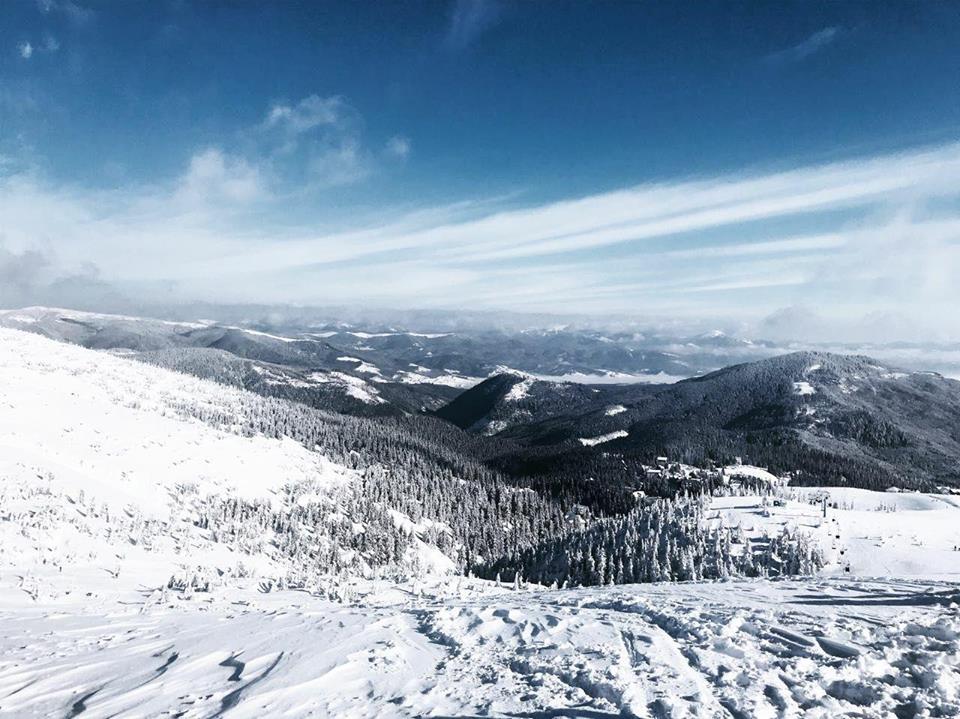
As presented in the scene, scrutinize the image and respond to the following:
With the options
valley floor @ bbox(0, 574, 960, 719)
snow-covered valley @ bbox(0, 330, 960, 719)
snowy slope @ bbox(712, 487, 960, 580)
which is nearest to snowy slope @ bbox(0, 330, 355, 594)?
snow-covered valley @ bbox(0, 330, 960, 719)

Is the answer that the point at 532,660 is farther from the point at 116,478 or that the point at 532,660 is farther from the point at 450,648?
the point at 116,478

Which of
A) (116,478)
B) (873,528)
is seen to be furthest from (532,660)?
(873,528)

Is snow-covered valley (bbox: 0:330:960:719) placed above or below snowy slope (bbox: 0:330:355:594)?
above

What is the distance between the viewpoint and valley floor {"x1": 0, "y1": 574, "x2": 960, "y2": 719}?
16.9 metres

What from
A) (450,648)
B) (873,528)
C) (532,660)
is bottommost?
(873,528)

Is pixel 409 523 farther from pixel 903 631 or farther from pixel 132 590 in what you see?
pixel 903 631

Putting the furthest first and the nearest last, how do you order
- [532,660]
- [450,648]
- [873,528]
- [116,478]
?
[873,528]
[116,478]
[450,648]
[532,660]

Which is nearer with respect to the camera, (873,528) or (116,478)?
(116,478)

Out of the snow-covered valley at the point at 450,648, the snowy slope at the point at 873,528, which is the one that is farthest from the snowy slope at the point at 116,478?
the snowy slope at the point at 873,528

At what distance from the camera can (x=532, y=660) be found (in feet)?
70.4

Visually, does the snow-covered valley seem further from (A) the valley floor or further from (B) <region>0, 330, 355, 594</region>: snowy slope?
(B) <region>0, 330, 355, 594</region>: snowy slope

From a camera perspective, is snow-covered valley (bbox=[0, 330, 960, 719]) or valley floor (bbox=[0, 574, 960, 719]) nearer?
valley floor (bbox=[0, 574, 960, 719])

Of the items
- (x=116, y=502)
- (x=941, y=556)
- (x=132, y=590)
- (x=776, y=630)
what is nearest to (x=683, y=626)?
(x=776, y=630)

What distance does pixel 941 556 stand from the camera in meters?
106
